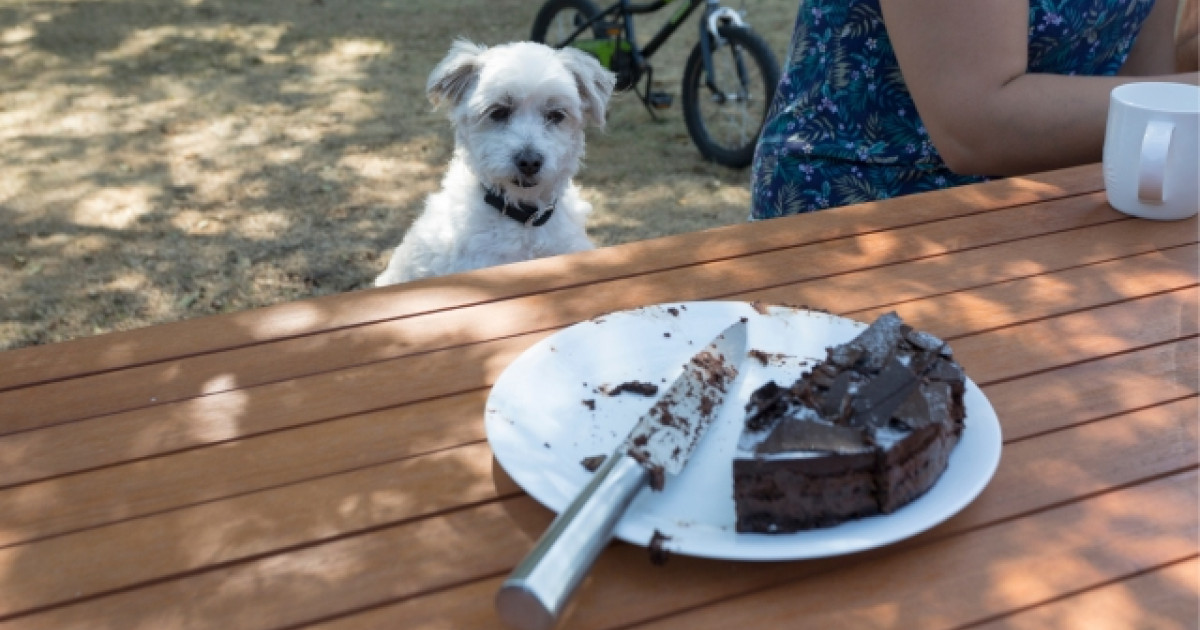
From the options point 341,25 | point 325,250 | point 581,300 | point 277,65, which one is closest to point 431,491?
point 581,300

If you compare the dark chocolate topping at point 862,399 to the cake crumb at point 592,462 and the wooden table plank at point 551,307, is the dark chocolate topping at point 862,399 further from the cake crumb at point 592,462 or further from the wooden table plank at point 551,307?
the wooden table plank at point 551,307

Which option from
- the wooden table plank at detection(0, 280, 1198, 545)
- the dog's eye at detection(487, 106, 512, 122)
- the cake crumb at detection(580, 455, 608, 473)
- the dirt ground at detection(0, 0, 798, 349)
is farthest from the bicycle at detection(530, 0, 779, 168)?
the cake crumb at detection(580, 455, 608, 473)

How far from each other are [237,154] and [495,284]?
508cm

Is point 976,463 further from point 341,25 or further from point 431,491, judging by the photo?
point 341,25

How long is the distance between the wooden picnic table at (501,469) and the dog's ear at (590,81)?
1832 mm

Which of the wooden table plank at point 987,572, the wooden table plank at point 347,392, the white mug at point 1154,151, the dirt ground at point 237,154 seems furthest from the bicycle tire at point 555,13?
the wooden table plank at point 987,572

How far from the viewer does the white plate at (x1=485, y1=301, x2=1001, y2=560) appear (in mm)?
1146

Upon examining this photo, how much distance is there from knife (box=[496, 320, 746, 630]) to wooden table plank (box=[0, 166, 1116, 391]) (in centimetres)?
39

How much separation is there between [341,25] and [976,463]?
8346mm

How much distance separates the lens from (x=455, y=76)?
3.56 m

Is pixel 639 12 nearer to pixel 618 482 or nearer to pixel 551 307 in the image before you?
pixel 551 307

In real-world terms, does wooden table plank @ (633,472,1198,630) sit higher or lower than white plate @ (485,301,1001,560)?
lower

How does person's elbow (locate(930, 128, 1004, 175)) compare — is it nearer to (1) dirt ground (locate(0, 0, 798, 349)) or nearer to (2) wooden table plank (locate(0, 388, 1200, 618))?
(2) wooden table plank (locate(0, 388, 1200, 618))

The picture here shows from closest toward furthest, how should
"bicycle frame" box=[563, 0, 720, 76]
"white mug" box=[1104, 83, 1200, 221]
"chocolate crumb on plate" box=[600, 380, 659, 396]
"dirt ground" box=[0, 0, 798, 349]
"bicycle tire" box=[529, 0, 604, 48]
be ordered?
"chocolate crumb on plate" box=[600, 380, 659, 396]
"white mug" box=[1104, 83, 1200, 221]
"dirt ground" box=[0, 0, 798, 349]
"bicycle frame" box=[563, 0, 720, 76]
"bicycle tire" box=[529, 0, 604, 48]
